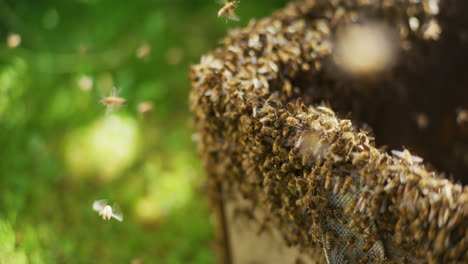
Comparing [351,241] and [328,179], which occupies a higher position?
[328,179]

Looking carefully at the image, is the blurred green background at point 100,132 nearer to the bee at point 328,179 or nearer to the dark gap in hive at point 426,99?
the dark gap in hive at point 426,99

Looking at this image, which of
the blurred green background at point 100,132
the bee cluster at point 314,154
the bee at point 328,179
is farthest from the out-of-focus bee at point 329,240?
the blurred green background at point 100,132

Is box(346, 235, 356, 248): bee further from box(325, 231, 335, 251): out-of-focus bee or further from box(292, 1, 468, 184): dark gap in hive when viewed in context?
box(292, 1, 468, 184): dark gap in hive

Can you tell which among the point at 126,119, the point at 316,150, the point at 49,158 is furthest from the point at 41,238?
the point at 316,150

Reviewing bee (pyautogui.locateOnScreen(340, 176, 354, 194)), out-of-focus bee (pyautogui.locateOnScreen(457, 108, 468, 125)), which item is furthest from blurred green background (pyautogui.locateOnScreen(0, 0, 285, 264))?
out-of-focus bee (pyautogui.locateOnScreen(457, 108, 468, 125))

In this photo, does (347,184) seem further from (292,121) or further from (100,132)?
(100,132)

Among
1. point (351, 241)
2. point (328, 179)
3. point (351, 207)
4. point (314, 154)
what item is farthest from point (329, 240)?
point (314, 154)

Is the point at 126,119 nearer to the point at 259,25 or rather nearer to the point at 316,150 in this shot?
the point at 259,25
